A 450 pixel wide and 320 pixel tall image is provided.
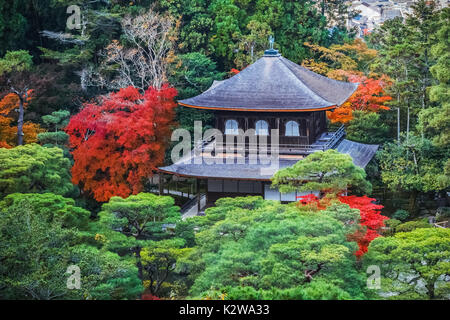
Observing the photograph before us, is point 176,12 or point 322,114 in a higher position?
point 176,12

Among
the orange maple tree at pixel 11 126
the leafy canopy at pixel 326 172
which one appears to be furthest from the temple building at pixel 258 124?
the orange maple tree at pixel 11 126

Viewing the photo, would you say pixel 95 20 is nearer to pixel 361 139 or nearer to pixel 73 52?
pixel 73 52

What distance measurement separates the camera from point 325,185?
21.1m

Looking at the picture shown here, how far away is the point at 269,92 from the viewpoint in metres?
26.4

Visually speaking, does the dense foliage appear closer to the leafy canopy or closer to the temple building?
the leafy canopy

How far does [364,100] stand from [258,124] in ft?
27.8

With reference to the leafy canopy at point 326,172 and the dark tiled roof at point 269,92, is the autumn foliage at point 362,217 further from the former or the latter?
the dark tiled roof at point 269,92

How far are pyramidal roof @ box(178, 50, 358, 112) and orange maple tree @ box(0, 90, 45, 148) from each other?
803 centimetres

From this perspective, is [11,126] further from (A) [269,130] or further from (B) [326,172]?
(B) [326,172]

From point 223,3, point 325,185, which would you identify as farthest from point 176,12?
point 325,185


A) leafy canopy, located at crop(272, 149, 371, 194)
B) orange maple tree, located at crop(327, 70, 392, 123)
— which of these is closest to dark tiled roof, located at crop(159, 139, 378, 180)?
leafy canopy, located at crop(272, 149, 371, 194)

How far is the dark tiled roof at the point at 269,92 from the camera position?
25.5 m

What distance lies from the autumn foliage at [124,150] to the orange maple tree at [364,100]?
8889 millimetres

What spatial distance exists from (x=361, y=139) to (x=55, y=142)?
14991 millimetres
